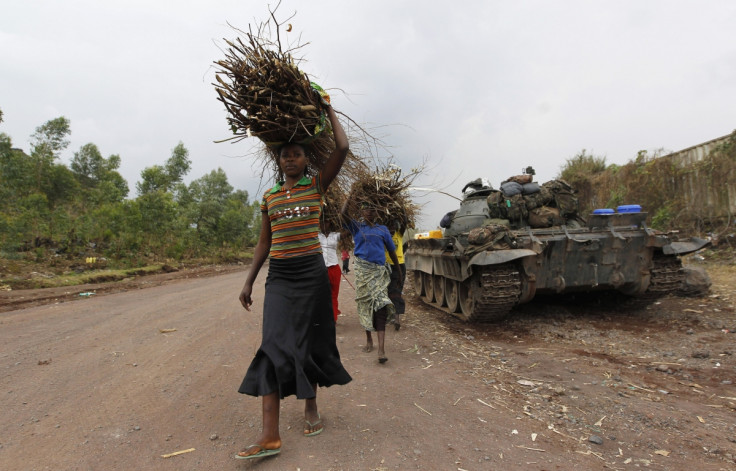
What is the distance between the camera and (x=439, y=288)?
27.5 ft

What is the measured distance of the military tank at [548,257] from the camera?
571 cm

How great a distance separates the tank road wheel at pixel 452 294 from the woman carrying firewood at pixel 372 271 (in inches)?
106

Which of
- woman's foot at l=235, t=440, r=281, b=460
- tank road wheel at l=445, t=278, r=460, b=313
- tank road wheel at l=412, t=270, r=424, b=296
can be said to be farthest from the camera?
tank road wheel at l=412, t=270, r=424, b=296

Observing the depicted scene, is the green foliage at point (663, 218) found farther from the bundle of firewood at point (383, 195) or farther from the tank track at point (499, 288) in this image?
the bundle of firewood at point (383, 195)

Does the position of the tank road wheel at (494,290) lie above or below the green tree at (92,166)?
below

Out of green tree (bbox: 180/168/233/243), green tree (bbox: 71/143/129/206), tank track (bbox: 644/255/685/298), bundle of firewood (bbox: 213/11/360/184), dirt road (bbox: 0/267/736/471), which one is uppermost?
green tree (bbox: 71/143/129/206)

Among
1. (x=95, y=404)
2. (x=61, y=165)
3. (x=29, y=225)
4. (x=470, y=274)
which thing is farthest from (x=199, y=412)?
(x=61, y=165)

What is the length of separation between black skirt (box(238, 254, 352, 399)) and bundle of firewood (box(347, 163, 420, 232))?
1466 mm

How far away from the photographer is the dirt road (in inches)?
97.7

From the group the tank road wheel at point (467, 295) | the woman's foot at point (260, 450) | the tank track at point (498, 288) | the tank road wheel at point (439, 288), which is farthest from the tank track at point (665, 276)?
the woman's foot at point (260, 450)

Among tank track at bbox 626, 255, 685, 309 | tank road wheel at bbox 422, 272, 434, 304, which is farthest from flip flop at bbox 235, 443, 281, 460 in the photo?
tank road wheel at bbox 422, 272, 434, 304

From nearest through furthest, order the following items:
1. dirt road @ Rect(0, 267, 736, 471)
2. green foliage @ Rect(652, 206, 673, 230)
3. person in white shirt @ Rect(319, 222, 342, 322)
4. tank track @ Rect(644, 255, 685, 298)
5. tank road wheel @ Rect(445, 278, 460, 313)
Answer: dirt road @ Rect(0, 267, 736, 471) → person in white shirt @ Rect(319, 222, 342, 322) → tank track @ Rect(644, 255, 685, 298) → tank road wheel @ Rect(445, 278, 460, 313) → green foliage @ Rect(652, 206, 673, 230)

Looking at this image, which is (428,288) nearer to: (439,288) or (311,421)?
(439,288)

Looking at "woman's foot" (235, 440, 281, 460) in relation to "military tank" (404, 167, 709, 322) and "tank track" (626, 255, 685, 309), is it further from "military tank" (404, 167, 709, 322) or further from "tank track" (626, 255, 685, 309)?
"tank track" (626, 255, 685, 309)
